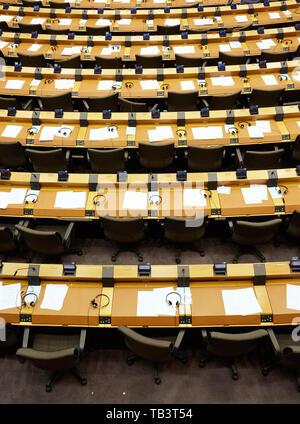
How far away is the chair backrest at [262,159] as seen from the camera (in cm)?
455

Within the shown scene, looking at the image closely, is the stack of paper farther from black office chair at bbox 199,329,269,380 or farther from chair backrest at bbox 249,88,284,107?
black office chair at bbox 199,329,269,380

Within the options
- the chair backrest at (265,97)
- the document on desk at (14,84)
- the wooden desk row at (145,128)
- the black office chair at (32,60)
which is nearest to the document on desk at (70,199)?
the wooden desk row at (145,128)

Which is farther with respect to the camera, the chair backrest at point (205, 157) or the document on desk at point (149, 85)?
the document on desk at point (149, 85)

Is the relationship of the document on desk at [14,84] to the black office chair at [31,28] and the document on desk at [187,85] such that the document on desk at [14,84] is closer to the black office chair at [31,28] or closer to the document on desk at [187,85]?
the black office chair at [31,28]

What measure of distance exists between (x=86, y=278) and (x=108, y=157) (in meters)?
1.76

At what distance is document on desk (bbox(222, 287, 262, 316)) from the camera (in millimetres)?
3412

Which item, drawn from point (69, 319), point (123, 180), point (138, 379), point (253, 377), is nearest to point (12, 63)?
point (123, 180)

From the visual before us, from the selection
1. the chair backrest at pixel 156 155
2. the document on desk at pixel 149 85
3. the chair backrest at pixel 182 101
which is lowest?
the chair backrest at pixel 156 155

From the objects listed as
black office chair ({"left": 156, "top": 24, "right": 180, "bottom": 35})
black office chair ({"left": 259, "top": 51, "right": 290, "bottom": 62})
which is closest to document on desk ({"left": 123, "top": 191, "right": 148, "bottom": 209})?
black office chair ({"left": 259, "top": 51, "right": 290, "bottom": 62})

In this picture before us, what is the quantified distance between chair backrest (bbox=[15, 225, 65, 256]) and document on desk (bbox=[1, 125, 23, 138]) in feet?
5.92

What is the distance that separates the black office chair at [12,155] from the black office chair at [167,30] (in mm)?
4551

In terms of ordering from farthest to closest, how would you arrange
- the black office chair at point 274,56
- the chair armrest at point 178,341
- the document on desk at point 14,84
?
the black office chair at point 274,56 < the document on desk at point 14,84 < the chair armrest at point 178,341

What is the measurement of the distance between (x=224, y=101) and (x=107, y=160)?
85.0 inches

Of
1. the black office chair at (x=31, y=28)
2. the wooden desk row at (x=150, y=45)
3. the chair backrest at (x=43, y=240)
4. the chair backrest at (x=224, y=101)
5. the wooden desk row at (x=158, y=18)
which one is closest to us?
the chair backrest at (x=43, y=240)
